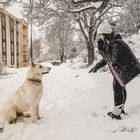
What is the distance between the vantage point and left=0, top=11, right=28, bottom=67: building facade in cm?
6053

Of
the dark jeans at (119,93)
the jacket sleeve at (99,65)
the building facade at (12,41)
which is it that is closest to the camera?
the dark jeans at (119,93)

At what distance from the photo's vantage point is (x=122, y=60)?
6969 millimetres

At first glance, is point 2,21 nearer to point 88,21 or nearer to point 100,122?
point 88,21

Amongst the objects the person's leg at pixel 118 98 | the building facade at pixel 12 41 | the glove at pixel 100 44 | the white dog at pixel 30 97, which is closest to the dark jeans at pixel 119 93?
the person's leg at pixel 118 98

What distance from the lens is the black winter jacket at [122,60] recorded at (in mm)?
6895

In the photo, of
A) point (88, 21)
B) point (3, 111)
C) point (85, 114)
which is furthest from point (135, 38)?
point (3, 111)

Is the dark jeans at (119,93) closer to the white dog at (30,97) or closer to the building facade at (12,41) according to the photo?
the white dog at (30,97)

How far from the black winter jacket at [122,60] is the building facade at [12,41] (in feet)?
159

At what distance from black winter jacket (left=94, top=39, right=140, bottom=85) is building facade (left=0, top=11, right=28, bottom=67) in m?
48.4

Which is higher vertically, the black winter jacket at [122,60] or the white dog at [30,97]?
the black winter jacket at [122,60]

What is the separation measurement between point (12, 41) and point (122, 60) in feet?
201

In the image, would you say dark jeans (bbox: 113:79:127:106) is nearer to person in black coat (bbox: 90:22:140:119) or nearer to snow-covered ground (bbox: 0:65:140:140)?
person in black coat (bbox: 90:22:140:119)

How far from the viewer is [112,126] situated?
269 inches

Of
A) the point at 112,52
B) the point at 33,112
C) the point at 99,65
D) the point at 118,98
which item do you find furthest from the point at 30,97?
the point at 112,52
